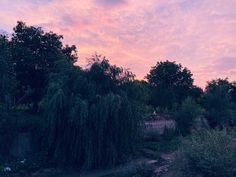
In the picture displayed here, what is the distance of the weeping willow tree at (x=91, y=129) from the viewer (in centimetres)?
2677

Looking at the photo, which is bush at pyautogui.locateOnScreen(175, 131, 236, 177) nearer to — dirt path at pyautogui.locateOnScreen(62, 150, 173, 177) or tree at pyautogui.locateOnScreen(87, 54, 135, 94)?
dirt path at pyautogui.locateOnScreen(62, 150, 173, 177)

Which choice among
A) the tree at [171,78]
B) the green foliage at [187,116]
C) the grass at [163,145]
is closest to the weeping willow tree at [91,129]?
the grass at [163,145]

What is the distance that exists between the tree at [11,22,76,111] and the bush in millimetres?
19057

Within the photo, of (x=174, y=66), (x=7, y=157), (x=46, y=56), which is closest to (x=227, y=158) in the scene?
(x=7, y=157)

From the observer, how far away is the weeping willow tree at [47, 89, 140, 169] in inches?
1054

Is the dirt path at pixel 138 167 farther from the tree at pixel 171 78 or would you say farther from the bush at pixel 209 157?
the tree at pixel 171 78

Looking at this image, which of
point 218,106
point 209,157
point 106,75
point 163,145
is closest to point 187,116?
point 218,106

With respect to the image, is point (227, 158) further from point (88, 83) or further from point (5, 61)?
point (5, 61)

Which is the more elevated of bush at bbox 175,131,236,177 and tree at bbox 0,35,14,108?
tree at bbox 0,35,14,108

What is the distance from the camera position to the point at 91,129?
27.1m

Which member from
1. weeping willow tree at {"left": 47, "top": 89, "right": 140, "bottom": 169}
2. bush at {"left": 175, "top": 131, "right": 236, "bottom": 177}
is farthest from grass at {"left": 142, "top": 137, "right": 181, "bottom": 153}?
bush at {"left": 175, "top": 131, "right": 236, "bottom": 177}

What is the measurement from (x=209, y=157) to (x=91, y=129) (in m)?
10.3

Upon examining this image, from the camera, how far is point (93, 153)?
87.9ft

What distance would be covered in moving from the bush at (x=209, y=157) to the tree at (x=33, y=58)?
1906 centimetres
